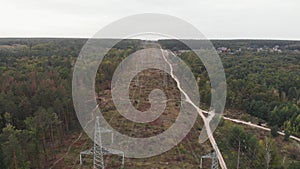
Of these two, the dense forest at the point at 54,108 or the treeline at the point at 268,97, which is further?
the treeline at the point at 268,97

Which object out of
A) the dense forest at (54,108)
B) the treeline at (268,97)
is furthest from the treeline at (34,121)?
the treeline at (268,97)

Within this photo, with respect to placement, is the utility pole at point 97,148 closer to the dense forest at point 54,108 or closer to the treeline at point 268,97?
the dense forest at point 54,108

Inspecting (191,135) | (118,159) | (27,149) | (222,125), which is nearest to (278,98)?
(222,125)

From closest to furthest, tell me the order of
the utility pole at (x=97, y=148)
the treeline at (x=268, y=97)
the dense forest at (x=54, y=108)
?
the utility pole at (x=97, y=148) < the dense forest at (x=54, y=108) < the treeline at (x=268, y=97)

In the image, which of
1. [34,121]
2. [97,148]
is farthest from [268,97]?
[34,121]

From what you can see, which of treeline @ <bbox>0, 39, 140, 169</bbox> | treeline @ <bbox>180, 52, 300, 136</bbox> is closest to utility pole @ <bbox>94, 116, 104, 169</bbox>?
treeline @ <bbox>0, 39, 140, 169</bbox>

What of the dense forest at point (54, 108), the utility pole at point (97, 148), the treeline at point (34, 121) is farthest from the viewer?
the dense forest at point (54, 108)

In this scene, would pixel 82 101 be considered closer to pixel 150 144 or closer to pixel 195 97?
pixel 150 144

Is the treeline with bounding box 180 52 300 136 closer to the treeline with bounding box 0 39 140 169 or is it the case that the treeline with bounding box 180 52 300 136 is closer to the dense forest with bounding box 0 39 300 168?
the dense forest with bounding box 0 39 300 168

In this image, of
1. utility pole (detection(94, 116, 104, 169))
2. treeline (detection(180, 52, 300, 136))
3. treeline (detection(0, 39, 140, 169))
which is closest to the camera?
treeline (detection(0, 39, 140, 169))

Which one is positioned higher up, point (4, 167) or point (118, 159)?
point (4, 167)

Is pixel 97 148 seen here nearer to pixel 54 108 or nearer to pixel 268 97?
pixel 54 108
